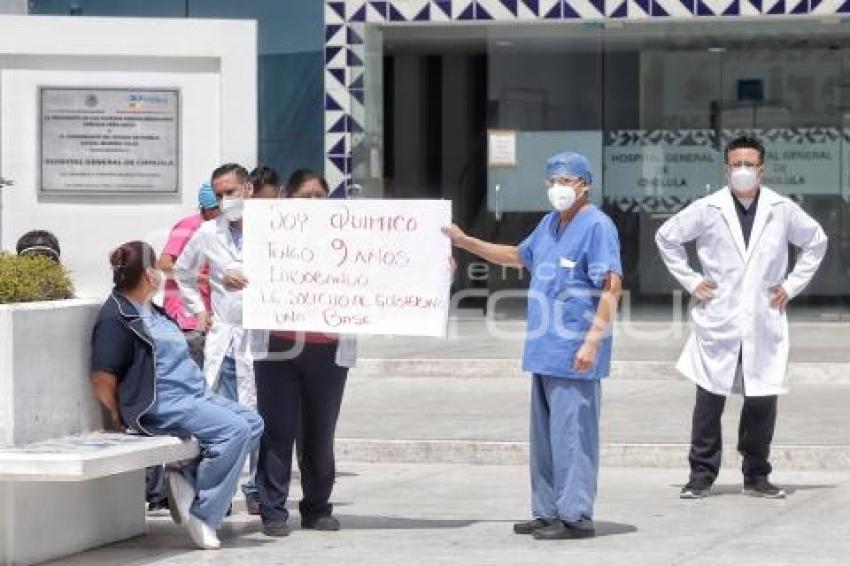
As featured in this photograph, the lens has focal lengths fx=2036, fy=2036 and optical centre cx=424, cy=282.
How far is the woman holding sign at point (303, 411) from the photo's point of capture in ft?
32.6

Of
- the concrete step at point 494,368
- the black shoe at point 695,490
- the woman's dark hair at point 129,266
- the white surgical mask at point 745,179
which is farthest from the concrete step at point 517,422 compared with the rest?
the woman's dark hair at point 129,266

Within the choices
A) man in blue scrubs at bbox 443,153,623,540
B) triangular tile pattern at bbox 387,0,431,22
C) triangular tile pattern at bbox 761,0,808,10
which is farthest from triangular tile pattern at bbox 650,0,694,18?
man in blue scrubs at bbox 443,153,623,540

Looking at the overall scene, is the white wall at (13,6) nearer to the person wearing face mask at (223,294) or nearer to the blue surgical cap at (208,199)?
the blue surgical cap at (208,199)

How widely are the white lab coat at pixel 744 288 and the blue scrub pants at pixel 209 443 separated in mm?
2874

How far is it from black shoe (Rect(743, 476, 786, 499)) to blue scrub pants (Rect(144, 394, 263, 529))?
3.02m

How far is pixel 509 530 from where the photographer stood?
9.89 m

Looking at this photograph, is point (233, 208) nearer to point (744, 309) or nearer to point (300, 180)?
point (300, 180)

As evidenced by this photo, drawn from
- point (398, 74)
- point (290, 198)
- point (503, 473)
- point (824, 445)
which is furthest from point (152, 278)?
point (398, 74)

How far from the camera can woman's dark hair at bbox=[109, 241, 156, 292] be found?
9391mm

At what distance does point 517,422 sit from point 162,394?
4653 mm

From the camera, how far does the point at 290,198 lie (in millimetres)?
10148

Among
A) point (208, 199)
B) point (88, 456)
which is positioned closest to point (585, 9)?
point (208, 199)

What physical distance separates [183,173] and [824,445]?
503 cm

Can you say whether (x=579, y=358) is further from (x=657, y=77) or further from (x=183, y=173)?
(x=657, y=77)
